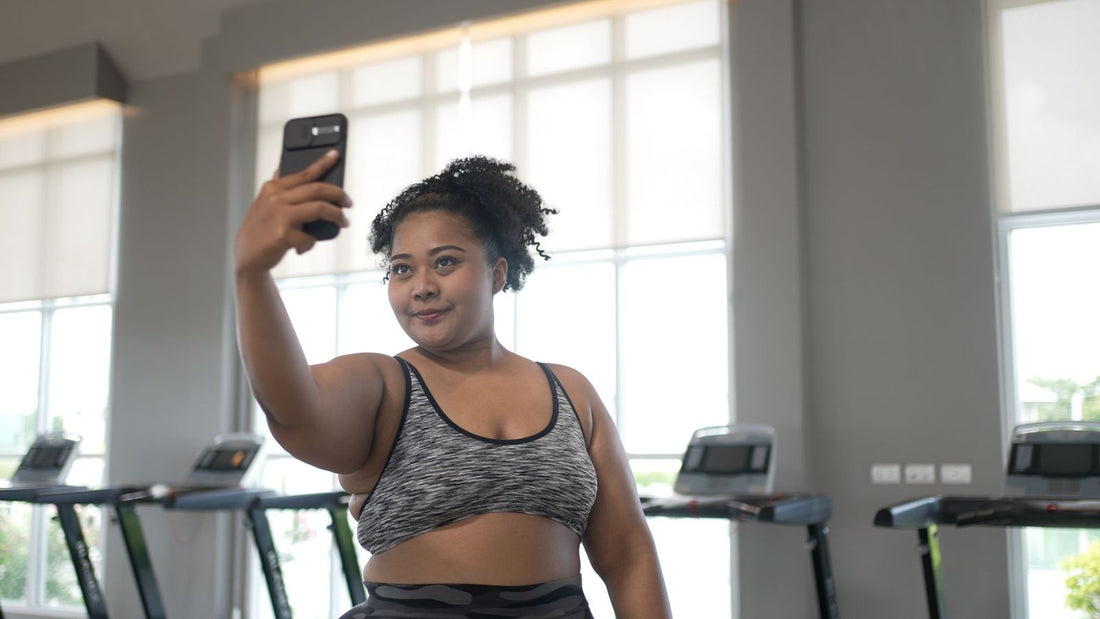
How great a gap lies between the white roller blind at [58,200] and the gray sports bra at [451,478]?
6.42m

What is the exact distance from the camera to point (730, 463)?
4.32 m

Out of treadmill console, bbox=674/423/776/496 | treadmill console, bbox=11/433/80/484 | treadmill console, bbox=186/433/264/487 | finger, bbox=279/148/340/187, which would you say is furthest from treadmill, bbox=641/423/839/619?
treadmill console, bbox=11/433/80/484

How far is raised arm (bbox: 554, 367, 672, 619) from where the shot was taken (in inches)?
48.1

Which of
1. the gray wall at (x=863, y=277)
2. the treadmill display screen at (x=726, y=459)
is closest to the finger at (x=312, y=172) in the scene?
the treadmill display screen at (x=726, y=459)

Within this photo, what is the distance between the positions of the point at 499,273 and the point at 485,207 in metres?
0.09

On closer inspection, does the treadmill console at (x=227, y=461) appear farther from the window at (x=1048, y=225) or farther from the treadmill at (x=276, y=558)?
the window at (x=1048, y=225)

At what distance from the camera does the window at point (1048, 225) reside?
4.40 metres

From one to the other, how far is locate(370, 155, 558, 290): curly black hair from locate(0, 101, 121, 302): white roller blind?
20.5 feet

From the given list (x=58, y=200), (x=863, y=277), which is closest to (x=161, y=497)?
(x=58, y=200)

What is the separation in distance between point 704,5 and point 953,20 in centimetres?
120

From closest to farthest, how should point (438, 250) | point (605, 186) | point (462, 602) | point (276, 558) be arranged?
point (462, 602) < point (438, 250) < point (276, 558) < point (605, 186)

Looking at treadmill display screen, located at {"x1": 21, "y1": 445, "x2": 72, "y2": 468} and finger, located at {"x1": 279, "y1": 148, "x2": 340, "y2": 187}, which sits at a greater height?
finger, located at {"x1": 279, "y1": 148, "x2": 340, "y2": 187}

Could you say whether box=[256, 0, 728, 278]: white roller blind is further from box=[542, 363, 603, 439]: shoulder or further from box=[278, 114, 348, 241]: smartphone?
box=[278, 114, 348, 241]: smartphone

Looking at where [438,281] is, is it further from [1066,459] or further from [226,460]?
[226,460]
